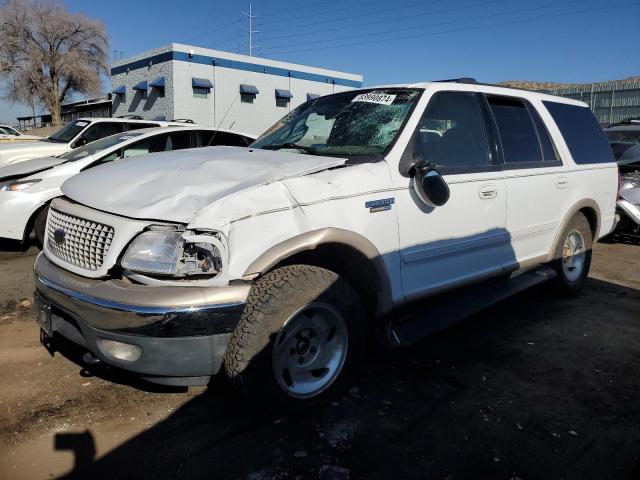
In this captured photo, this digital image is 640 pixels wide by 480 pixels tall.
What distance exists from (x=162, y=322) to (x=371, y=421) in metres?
1.30

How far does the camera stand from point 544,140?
455 cm

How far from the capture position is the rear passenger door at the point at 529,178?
13.4ft

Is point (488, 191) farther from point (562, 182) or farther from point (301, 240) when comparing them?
point (301, 240)

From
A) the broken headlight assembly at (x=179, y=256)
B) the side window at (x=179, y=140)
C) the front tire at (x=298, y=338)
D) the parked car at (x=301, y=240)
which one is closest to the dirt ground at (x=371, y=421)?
the front tire at (x=298, y=338)

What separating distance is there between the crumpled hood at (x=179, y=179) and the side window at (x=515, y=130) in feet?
5.61

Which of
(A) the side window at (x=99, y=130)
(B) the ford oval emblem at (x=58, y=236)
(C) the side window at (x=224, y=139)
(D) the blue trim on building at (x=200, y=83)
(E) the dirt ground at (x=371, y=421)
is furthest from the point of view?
(D) the blue trim on building at (x=200, y=83)

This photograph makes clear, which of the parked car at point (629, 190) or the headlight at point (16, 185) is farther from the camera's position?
the parked car at point (629, 190)

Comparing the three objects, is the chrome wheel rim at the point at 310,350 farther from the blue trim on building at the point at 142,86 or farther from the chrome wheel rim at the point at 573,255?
the blue trim on building at the point at 142,86

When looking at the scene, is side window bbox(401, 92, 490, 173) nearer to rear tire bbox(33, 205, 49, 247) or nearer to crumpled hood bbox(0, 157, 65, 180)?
rear tire bbox(33, 205, 49, 247)

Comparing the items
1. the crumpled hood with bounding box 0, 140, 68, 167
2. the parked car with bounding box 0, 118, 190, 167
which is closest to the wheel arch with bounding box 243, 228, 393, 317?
the parked car with bounding box 0, 118, 190, 167

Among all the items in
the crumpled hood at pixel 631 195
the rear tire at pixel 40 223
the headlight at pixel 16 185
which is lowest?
the rear tire at pixel 40 223

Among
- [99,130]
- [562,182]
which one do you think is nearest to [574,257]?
[562,182]

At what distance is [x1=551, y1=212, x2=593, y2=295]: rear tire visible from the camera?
4906 mm

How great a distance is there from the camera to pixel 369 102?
3719mm
